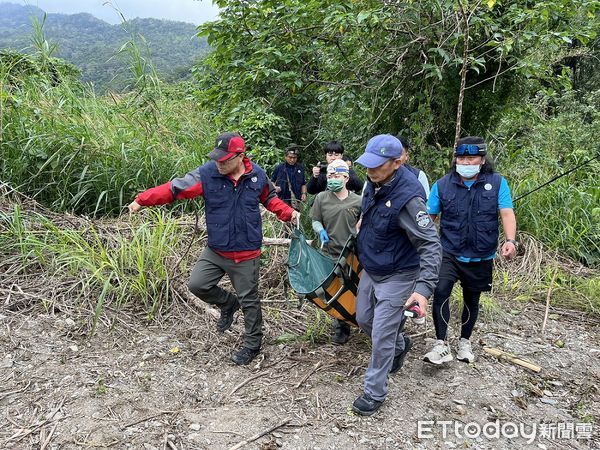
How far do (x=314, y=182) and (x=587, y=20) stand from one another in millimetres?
4391

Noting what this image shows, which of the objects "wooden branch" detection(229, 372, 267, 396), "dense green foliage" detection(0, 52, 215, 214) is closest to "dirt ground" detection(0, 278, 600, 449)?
"wooden branch" detection(229, 372, 267, 396)

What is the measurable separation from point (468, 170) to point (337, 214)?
0.98 meters

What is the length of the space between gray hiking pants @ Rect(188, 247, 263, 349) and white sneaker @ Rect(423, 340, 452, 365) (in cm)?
119

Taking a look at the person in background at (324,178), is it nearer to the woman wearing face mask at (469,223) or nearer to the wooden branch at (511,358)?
the woman wearing face mask at (469,223)

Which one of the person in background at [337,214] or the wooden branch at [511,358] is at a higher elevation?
the person in background at [337,214]

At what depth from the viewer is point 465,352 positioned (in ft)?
11.3

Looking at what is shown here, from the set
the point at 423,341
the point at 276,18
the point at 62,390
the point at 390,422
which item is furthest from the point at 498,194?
the point at 276,18

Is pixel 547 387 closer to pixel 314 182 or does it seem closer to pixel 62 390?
pixel 314 182

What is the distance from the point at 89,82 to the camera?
5.95m

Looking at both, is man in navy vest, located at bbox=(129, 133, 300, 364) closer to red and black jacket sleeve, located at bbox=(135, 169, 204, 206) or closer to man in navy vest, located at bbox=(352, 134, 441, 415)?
red and black jacket sleeve, located at bbox=(135, 169, 204, 206)

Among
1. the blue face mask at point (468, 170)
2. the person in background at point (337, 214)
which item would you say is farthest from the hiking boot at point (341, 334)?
the blue face mask at point (468, 170)

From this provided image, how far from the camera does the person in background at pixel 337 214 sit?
139 inches

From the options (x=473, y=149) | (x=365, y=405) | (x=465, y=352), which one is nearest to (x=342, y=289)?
(x=365, y=405)

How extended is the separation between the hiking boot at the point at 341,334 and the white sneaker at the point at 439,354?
2.00 feet
